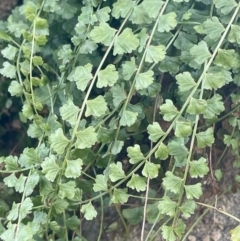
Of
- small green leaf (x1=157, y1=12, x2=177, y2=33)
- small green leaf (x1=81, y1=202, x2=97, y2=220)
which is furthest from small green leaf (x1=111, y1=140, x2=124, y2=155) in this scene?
small green leaf (x1=157, y1=12, x2=177, y2=33)

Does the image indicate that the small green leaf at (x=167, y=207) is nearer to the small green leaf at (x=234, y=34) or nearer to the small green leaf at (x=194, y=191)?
the small green leaf at (x=194, y=191)

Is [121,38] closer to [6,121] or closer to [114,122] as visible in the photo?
[114,122]

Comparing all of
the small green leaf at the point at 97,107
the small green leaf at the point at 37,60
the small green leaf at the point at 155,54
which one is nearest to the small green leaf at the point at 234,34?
the small green leaf at the point at 155,54

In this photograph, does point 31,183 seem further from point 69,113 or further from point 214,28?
point 214,28

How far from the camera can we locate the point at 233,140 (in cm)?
96

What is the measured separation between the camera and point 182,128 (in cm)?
84

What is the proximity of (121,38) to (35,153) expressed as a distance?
25 centimetres

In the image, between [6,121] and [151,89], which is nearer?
[151,89]

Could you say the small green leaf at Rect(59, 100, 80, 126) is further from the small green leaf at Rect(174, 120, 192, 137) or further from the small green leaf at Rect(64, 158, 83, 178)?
the small green leaf at Rect(174, 120, 192, 137)

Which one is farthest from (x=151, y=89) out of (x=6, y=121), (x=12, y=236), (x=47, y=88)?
(x=6, y=121)

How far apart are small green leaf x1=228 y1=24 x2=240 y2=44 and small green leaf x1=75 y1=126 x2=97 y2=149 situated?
271mm

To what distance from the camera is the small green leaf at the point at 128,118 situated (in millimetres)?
875

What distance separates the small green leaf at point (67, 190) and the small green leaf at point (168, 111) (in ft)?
0.63

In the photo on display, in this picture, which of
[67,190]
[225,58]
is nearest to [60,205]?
[67,190]
